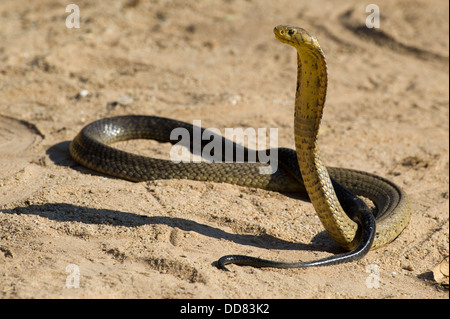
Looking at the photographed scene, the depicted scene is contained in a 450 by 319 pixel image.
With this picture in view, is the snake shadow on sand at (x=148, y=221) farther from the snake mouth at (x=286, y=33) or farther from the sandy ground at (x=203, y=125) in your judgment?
the snake mouth at (x=286, y=33)

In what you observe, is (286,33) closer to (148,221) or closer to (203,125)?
(148,221)

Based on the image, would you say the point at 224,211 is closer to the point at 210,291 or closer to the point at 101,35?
the point at 210,291

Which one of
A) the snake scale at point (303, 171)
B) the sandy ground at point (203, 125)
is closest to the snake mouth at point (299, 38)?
the snake scale at point (303, 171)

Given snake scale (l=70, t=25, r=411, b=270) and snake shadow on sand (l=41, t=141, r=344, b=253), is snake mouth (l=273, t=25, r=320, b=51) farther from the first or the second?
snake shadow on sand (l=41, t=141, r=344, b=253)

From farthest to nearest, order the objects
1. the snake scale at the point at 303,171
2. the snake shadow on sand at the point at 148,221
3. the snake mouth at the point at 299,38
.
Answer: the snake shadow on sand at the point at 148,221
the snake scale at the point at 303,171
the snake mouth at the point at 299,38

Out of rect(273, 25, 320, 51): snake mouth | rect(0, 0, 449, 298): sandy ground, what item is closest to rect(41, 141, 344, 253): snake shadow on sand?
rect(0, 0, 449, 298): sandy ground

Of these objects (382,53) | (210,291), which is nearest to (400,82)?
(382,53)

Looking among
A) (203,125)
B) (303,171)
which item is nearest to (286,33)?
(303,171)
